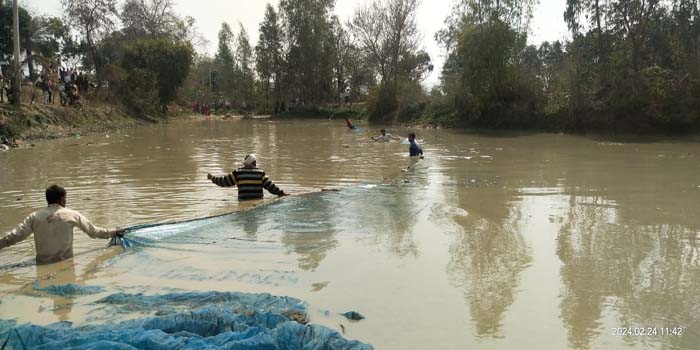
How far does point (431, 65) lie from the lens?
54375 mm

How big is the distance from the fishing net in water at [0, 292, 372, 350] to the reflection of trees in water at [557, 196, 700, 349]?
2.13 m

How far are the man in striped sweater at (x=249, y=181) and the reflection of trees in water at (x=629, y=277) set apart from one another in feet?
16.2

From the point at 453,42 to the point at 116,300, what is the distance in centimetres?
3621

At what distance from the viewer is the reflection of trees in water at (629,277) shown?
15.6 feet

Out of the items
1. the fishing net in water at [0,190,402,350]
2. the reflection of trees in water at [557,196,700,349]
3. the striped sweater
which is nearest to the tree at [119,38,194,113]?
the striped sweater

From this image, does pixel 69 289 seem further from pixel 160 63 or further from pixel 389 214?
pixel 160 63

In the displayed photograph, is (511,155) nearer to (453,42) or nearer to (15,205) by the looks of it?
(15,205)

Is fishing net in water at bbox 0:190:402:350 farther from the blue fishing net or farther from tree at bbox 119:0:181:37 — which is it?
tree at bbox 119:0:181:37

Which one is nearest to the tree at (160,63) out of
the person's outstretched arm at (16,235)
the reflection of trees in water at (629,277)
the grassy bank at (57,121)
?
the grassy bank at (57,121)

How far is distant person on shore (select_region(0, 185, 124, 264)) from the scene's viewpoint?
6082 millimetres

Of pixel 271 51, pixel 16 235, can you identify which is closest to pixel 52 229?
pixel 16 235

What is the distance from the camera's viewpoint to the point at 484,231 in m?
8.02

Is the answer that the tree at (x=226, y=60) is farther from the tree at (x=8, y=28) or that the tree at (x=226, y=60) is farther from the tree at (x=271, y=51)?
the tree at (x=8, y=28)

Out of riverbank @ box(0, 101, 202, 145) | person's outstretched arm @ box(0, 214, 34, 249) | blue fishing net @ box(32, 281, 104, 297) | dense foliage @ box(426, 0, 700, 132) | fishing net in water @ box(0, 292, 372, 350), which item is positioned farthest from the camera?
dense foliage @ box(426, 0, 700, 132)
